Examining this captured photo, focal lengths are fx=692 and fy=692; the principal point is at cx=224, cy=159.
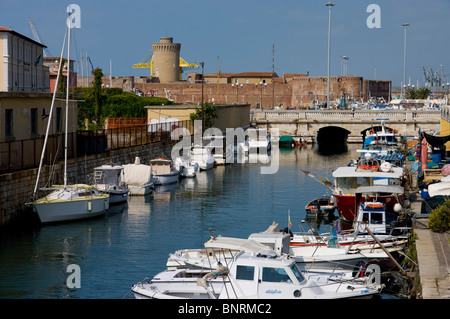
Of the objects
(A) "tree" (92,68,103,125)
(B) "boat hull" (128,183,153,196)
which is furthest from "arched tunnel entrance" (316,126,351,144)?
(B) "boat hull" (128,183,153,196)

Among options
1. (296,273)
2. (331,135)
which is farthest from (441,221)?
(331,135)

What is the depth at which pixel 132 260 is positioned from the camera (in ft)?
79.8

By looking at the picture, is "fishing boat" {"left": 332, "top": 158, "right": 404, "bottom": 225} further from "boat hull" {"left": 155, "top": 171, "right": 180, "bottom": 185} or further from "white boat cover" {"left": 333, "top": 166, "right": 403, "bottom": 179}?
"boat hull" {"left": 155, "top": 171, "right": 180, "bottom": 185}

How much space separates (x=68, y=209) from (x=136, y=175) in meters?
9.72

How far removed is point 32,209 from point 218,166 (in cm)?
2886

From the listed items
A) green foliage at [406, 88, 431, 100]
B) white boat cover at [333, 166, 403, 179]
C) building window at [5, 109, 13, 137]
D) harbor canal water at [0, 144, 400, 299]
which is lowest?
harbor canal water at [0, 144, 400, 299]

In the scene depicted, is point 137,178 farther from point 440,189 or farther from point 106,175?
point 440,189

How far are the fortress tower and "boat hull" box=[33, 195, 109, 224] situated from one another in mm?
113003

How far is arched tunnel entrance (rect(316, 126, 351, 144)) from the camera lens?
9399 cm

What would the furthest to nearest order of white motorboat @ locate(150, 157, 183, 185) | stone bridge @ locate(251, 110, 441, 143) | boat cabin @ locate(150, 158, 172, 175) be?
stone bridge @ locate(251, 110, 441, 143) < boat cabin @ locate(150, 158, 172, 175) < white motorboat @ locate(150, 157, 183, 185)

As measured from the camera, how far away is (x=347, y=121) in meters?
86.3

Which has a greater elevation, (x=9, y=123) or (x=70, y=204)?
(x=9, y=123)

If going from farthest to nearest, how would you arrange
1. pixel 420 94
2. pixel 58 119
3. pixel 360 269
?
pixel 420 94
pixel 58 119
pixel 360 269
